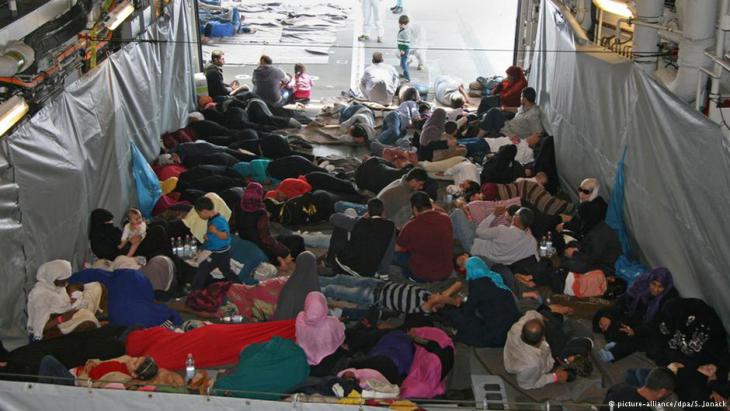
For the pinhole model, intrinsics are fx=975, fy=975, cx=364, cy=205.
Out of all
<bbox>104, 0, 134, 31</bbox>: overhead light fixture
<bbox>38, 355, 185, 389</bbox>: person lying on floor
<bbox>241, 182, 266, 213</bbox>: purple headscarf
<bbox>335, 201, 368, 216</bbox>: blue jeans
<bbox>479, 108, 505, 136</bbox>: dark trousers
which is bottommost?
<bbox>335, 201, 368, 216</bbox>: blue jeans

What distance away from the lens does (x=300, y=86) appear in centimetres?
1452

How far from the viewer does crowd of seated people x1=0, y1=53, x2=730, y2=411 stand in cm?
659

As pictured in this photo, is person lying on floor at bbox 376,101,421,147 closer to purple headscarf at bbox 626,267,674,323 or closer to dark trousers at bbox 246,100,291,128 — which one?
dark trousers at bbox 246,100,291,128

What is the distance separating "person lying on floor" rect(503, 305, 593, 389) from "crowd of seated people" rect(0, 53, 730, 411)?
2 centimetres

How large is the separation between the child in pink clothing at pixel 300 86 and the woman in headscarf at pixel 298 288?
7.16 meters

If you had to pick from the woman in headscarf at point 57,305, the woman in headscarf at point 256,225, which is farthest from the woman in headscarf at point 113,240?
the woman in headscarf at point 57,305

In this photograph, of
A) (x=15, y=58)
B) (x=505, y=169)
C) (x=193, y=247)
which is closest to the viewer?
(x=15, y=58)

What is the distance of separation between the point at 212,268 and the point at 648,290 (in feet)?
11.7

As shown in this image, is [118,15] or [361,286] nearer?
[361,286]

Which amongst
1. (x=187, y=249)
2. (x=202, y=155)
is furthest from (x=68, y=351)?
(x=202, y=155)

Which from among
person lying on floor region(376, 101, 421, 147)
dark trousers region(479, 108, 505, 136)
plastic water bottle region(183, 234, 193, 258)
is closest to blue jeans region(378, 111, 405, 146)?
person lying on floor region(376, 101, 421, 147)

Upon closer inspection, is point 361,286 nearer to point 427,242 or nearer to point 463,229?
point 427,242

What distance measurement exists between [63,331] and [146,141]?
13.6ft

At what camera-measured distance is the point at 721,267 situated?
22.8ft
